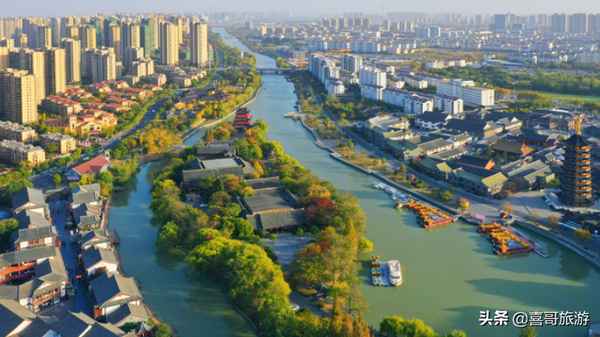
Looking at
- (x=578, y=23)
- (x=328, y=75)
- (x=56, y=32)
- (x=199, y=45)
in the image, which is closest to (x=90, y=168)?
(x=328, y=75)

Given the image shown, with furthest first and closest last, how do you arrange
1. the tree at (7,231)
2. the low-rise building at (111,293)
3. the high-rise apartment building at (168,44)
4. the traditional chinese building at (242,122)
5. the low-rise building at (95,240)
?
the high-rise apartment building at (168,44) < the traditional chinese building at (242,122) < the tree at (7,231) < the low-rise building at (95,240) < the low-rise building at (111,293)

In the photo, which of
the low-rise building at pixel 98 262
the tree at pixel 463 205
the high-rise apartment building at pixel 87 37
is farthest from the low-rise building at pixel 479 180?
the high-rise apartment building at pixel 87 37

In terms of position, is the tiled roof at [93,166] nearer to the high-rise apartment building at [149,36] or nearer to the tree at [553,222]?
the tree at [553,222]

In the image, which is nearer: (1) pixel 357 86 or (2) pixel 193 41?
(1) pixel 357 86

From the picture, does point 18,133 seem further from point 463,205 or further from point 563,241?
point 563,241

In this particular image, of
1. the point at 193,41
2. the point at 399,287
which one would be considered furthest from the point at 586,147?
the point at 193,41

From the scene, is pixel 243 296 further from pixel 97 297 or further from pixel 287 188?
pixel 287 188
